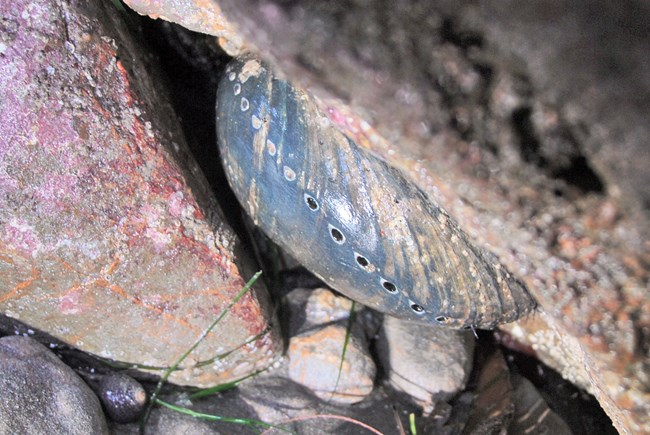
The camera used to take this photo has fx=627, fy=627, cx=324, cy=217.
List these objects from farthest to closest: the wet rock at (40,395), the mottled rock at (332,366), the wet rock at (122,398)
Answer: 1. the mottled rock at (332,366)
2. the wet rock at (122,398)
3. the wet rock at (40,395)

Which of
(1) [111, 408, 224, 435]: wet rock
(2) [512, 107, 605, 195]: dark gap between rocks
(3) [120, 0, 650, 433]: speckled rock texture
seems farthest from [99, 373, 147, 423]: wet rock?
(2) [512, 107, 605, 195]: dark gap between rocks

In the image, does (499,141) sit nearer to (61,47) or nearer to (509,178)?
(509,178)

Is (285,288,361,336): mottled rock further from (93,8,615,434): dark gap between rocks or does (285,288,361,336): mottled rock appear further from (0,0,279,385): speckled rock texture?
(0,0,279,385): speckled rock texture

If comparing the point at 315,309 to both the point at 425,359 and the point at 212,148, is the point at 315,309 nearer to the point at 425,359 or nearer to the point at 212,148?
the point at 425,359

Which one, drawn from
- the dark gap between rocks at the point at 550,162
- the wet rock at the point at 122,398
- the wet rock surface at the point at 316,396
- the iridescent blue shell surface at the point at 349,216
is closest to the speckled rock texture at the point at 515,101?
the dark gap between rocks at the point at 550,162

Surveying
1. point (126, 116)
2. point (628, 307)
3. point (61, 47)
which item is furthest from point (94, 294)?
point (628, 307)

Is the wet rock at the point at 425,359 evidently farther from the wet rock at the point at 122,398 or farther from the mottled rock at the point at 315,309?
the wet rock at the point at 122,398
